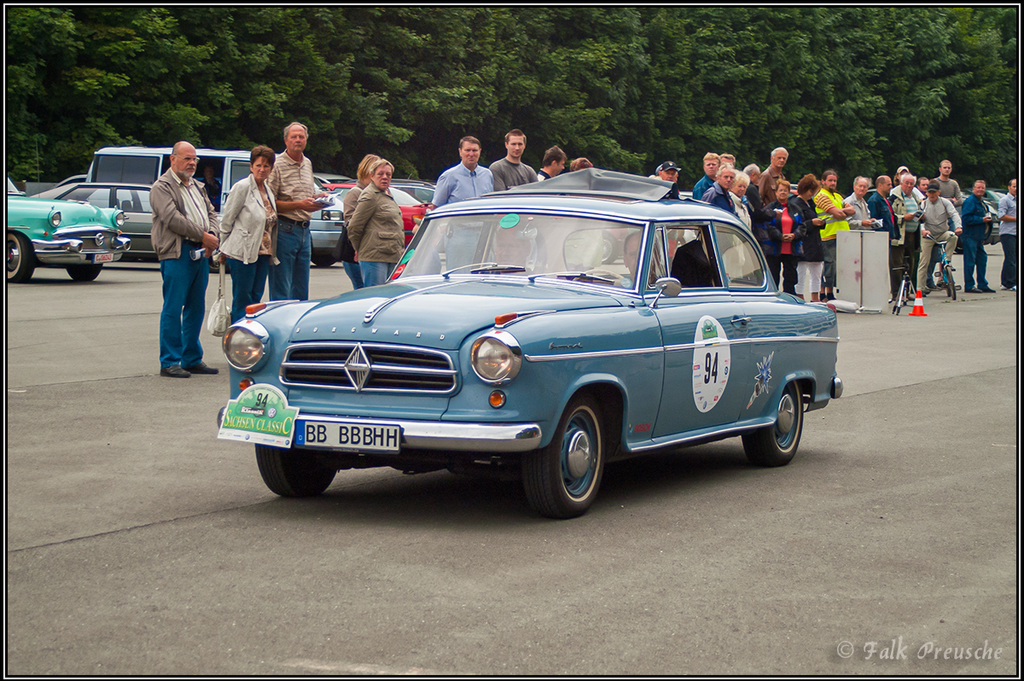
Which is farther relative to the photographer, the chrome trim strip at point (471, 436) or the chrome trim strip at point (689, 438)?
the chrome trim strip at point (689, 438)

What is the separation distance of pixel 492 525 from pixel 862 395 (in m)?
6.23

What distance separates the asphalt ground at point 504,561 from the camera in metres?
4.58

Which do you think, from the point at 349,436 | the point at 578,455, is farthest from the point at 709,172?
the point at 349,436

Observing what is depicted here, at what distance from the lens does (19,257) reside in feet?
71.2

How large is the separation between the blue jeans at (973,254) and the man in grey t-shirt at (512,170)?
44.5 feet

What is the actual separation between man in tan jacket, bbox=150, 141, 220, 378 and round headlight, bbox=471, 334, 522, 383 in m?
5.81

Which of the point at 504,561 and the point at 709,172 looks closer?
the point at 504,561

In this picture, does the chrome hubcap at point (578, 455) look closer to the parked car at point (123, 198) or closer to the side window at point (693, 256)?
the side window at point (693, 256)

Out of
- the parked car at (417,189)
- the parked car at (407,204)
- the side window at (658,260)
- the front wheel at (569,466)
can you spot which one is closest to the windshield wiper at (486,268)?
the side window at (658,260)

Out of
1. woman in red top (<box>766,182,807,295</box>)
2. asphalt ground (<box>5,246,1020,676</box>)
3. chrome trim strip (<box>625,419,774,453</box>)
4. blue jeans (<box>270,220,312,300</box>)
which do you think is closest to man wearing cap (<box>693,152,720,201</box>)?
woman in red top (<box>766,182,807,295</box>)

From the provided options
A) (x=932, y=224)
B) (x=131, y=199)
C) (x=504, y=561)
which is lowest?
(x=504, y=561)

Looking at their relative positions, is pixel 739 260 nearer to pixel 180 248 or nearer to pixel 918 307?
pixel 180 248

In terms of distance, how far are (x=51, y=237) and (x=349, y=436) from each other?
1672 centimetres

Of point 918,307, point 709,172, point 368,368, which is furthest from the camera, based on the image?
point 918,307
